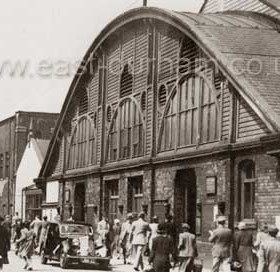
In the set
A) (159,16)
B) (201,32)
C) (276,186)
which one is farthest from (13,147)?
(276,186)

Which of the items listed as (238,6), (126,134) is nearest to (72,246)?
(126,134)

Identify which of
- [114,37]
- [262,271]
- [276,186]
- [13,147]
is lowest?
[262,271]

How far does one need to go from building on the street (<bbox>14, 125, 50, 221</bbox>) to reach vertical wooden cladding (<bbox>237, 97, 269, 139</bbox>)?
26509 mm

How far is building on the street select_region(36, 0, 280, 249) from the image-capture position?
2292 centimetres

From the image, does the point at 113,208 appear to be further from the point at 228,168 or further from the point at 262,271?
the point at 262,271

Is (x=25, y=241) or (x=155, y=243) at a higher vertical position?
(x=155, y=243)

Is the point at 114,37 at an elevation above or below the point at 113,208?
above

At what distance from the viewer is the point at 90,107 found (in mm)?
38156

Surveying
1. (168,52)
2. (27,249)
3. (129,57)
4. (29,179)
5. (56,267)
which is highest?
(129,57)

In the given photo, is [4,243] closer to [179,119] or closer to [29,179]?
[179,119]

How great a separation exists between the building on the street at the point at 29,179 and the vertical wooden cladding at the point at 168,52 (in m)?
20.4

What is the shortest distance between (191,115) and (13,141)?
31.1 metres

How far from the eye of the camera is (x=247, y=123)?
23.0m

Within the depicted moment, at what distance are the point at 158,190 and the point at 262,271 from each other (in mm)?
15917
